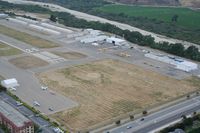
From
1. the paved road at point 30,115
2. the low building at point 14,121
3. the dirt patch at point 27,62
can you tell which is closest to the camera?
the low building at point 14,121

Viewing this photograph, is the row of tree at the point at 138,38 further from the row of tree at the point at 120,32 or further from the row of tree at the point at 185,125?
the row of tree at the point at 185,125

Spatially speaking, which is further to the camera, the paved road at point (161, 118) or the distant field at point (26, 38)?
the distant field at point (26, 38)

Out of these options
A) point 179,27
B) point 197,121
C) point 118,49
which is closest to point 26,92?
point 197,121

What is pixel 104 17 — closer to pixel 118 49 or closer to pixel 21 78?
pixel 118 49

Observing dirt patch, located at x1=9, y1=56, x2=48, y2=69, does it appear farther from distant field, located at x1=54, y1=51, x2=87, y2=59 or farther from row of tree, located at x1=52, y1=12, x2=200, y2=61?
row of tree, located at x1=52, y1=12, x2=200, y2=61

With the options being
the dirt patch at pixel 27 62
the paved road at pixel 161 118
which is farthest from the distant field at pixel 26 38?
the paved road at pixel 161 118

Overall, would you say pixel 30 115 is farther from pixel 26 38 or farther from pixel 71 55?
pixel 26 38

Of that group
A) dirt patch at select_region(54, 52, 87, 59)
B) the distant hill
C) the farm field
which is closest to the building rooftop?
dirt patch at select_region(54, 52, 87, 59)
